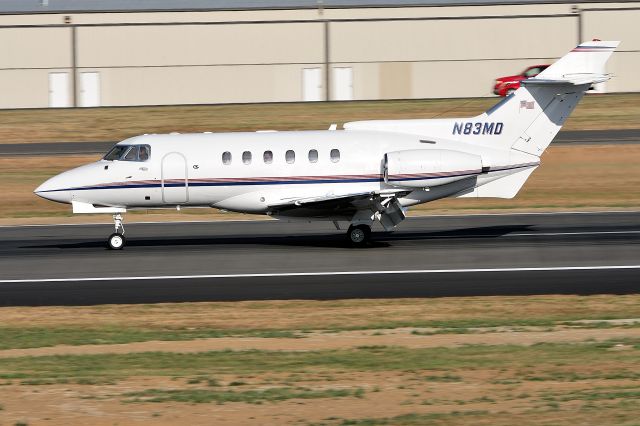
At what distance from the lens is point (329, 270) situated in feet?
75.6

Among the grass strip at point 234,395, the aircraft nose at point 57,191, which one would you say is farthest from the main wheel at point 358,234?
the grass strip at point 234,395

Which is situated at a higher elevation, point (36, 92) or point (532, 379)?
point (36, 92)

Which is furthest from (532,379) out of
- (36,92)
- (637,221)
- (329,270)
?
(36,92)

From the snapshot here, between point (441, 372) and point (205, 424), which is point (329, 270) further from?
point (205, 424)

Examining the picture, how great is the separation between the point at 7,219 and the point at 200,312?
16.7m

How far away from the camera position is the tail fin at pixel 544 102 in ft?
86.2

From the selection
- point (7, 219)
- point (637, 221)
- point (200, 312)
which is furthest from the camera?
point (7, 219)

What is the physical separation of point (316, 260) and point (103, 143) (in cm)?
2672

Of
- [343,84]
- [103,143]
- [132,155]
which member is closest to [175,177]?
[132,155]

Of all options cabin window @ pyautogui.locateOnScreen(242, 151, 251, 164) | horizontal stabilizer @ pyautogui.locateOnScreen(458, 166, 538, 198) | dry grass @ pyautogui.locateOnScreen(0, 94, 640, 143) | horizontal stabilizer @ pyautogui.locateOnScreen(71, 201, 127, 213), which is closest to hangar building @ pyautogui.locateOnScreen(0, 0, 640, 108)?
dry grass @ pyautogui.locateOnScreen(0, 94, 640, 143)

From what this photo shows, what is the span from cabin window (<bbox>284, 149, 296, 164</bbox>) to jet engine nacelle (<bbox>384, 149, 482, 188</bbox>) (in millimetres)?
2163

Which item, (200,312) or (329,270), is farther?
(329,270)

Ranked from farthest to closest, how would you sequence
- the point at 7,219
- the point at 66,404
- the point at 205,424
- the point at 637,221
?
1. the point at 7,219
2. the point at 637,221
3. the point at 66,404
4. the point at 205,424

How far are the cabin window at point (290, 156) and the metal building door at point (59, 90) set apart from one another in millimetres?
42027
